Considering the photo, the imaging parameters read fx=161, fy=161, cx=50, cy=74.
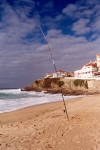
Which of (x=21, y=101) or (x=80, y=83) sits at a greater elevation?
(x=80, y=83)

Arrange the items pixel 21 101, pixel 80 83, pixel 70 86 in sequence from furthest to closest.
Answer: pixel 70 86 < pixel 80 83 < pixel 21 101

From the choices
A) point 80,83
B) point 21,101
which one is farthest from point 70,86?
point 21,101

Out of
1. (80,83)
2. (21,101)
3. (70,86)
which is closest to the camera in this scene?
(21,101)

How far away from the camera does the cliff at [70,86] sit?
148 feet

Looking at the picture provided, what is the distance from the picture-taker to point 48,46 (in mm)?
Answer: 9133

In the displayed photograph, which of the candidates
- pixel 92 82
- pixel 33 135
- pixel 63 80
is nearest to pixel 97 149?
pixel 33 135

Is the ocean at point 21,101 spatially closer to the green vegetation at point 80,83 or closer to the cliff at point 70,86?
the cliff at point 70,86

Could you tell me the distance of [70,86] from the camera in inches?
2119

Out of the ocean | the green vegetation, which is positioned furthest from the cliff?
the ocean

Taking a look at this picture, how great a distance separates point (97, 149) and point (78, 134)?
1.48m

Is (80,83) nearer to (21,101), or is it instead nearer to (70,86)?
(70,86)

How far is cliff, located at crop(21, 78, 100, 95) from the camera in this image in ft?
148

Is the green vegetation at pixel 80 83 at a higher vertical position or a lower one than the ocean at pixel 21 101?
higher

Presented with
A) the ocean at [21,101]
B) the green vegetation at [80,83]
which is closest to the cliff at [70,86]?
the green vegetation at [80,83]
